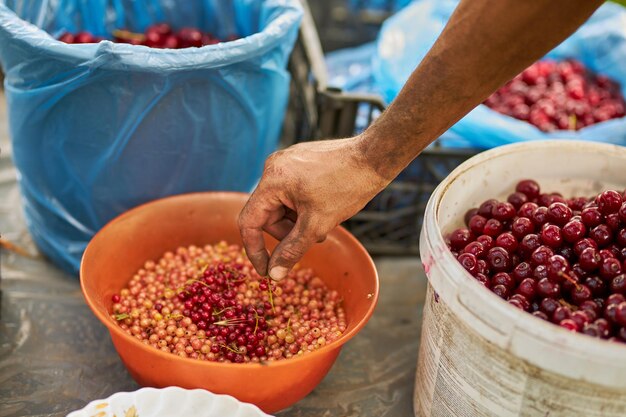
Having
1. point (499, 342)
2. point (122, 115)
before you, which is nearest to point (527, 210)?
point (499, 342)

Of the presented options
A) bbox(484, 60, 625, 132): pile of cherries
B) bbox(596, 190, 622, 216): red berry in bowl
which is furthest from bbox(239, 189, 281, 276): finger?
→ bbox(484, 60, 625, 132): pile of cherries

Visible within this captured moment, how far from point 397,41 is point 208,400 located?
1252 mm

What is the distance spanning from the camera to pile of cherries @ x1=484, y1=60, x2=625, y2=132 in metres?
1.82

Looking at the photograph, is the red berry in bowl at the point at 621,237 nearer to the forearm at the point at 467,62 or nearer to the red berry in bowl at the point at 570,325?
the red berry in bowl at the point at 570,325

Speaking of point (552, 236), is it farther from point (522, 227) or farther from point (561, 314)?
point (561, 314)

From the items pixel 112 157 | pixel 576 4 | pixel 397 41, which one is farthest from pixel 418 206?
pixel 576 4

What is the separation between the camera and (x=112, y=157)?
148 cm

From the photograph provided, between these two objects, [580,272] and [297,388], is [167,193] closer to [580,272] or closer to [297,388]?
[297,388]

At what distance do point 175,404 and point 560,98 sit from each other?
1.36 metres

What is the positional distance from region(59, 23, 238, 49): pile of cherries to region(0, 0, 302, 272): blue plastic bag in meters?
0.10

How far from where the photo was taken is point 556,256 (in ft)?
3.63

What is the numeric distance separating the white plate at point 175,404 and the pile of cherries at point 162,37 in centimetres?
93

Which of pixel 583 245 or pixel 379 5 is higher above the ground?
pixel 583 245

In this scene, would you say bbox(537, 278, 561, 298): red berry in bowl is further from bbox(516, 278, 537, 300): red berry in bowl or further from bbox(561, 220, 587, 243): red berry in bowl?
bbox(561, 220, 587, 243): red berry in bowl
